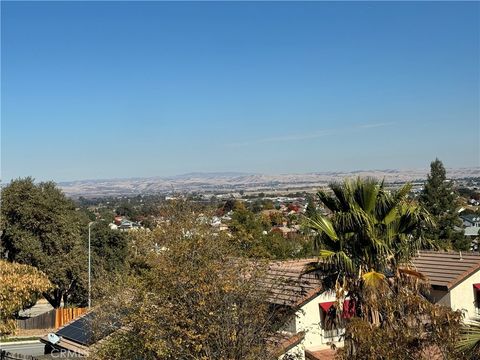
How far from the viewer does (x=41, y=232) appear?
3681cm

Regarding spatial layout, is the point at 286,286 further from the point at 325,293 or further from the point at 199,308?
the point at 199,308

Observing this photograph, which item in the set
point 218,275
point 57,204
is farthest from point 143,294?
point 57,204

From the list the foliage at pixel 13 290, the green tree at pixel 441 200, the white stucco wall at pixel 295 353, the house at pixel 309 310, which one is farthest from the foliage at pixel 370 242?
the green tree at pixel 441 200

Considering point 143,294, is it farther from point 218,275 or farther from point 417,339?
point 417,339

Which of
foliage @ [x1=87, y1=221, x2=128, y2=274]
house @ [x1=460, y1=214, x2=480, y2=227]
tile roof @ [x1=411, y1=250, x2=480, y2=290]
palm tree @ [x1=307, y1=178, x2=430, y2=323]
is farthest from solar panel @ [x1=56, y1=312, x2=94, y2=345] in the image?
house @ [x1=460, y1=214, x2=480, y2=227]

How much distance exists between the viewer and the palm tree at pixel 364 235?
11.0 meters

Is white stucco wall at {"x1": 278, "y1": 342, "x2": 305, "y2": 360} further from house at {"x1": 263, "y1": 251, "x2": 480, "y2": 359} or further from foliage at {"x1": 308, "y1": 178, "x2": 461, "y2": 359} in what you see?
foliage at {"x1": 308, "y1": 178, "x2": 461, "y2": 359}

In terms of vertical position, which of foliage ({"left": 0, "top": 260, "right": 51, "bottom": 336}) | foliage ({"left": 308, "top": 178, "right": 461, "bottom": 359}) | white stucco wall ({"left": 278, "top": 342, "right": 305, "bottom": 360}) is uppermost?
foliage ({"left": 308, "top": 178, "right": 461, "bottom": 359})

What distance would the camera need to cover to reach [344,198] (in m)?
11.5

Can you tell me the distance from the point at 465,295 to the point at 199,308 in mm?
10778

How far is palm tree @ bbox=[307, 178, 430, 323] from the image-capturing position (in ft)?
36.2

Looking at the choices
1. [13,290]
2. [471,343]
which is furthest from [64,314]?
[471,343]

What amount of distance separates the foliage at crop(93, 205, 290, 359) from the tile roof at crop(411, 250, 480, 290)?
720cm

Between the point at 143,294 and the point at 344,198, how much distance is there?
467cm
